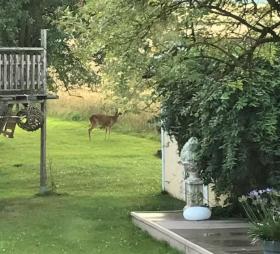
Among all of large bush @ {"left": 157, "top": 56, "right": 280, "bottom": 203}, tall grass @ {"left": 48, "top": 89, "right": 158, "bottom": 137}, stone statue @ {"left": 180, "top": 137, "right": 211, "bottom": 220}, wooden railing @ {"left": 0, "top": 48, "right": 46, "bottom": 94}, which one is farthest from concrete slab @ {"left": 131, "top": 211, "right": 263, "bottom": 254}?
tall grass @ {"left": 48, "top": 89, "right": 158, "bottom": 137}

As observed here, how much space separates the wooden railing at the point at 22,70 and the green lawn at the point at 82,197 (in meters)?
2.42

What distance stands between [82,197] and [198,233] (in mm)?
6203

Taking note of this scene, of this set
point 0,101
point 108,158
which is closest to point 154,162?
point 108,158

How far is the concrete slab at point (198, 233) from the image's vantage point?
902 cm

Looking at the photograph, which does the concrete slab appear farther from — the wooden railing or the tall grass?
the tall grass

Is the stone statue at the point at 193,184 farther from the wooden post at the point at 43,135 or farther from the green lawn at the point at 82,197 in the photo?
the wooden post at the point at 43,135

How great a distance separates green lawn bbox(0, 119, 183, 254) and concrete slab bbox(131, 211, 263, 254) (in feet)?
0.64

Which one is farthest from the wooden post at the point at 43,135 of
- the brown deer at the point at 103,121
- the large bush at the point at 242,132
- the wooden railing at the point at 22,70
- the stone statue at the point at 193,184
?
the brown deer at the point at 103,121

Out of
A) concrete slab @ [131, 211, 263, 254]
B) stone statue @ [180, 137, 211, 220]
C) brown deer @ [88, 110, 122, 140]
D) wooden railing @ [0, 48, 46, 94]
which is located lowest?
concrete slab @ [131, 211, 263, 254]

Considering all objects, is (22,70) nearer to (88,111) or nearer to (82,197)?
(82,197)

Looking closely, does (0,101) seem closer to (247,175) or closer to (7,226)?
(7,226)

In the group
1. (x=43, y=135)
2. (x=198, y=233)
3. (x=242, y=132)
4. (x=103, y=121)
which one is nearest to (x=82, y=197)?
(x=43, y=135)

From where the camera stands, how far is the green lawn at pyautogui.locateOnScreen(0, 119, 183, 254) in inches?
420

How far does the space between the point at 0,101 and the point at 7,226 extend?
10.8 feet
